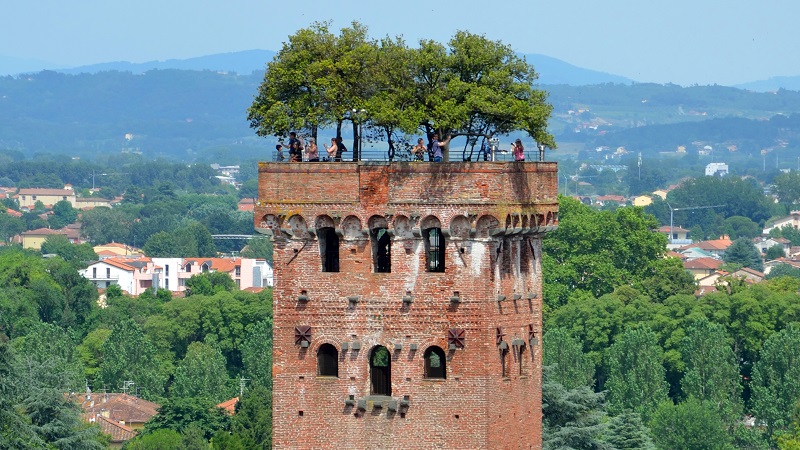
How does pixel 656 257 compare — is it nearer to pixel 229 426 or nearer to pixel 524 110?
pixel 229 426

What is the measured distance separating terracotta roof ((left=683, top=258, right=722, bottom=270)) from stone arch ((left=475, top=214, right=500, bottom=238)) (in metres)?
149

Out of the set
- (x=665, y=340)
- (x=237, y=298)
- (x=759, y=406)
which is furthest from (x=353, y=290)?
(x=237, y=298)

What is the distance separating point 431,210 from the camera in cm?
3875

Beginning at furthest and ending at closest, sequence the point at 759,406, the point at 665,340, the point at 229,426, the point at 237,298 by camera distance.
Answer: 1. the point at 237,298
2. the point at 665,340
3. the point at 759,406
4. the point at 229,426

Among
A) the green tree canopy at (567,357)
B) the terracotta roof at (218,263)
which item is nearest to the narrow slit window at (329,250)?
the green tree canopy at (567,357)

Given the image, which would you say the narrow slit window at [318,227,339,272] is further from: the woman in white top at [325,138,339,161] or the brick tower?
the woman in white top at [325,138,339,161]

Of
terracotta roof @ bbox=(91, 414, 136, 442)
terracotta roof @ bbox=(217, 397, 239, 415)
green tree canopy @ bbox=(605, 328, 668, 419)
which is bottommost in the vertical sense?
terracotta roof @ bbox=(91, 414, 136, 442)

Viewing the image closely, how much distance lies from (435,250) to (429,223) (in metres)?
0.47

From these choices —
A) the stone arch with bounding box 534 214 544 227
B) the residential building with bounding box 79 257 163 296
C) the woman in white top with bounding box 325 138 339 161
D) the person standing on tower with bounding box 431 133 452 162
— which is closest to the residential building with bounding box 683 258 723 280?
the residential building with bounding box 79 257 163 296

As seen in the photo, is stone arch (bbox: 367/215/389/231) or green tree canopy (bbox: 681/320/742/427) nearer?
stone arch (bbox: 367/215/389/231)

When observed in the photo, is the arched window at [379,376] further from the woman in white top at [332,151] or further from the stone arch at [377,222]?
the woman in white top at [332,151]

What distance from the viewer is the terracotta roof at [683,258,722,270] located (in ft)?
618

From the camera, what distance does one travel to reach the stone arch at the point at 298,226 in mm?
39094

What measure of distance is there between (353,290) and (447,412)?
2.39 m
